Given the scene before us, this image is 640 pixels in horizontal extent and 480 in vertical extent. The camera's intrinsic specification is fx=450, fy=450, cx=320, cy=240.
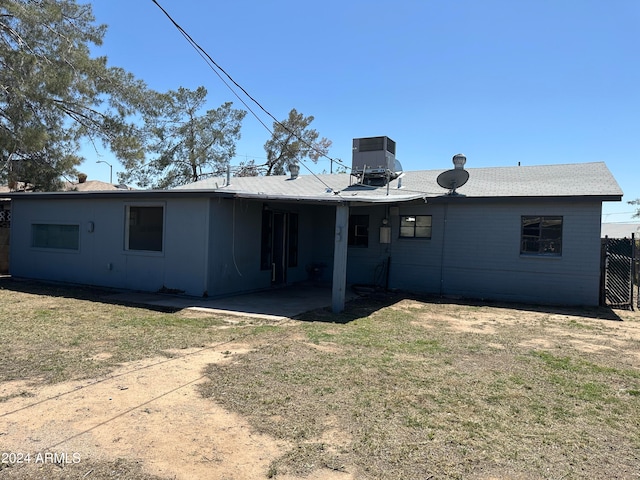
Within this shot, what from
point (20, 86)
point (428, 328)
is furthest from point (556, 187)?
point (20, 86)

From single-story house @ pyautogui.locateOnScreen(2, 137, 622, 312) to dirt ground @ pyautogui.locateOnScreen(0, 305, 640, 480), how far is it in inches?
191

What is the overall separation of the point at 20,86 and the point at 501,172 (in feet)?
46.5

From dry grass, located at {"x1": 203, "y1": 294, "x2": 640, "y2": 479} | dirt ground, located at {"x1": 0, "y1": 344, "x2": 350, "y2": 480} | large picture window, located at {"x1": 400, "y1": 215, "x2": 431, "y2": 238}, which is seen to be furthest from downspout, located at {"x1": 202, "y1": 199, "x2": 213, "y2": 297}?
large picture window, located at {"x1": 400, "y1": 215, "x2": 431, "y2": 238}

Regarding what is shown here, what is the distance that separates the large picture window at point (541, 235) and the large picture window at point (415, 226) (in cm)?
241

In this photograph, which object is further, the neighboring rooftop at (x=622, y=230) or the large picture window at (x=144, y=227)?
the neighboring rooftop at (x=622, y=230)

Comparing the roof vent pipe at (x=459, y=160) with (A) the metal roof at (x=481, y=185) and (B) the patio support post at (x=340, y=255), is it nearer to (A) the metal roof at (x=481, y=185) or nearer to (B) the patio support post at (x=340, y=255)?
(A) the metal roof at (x=481, y=185)

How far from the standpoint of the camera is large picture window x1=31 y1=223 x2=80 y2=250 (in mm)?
11828

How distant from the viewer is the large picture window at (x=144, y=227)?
34.4 ft

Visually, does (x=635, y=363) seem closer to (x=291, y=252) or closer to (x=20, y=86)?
(x=291, y=252)

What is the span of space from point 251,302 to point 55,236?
6461mm

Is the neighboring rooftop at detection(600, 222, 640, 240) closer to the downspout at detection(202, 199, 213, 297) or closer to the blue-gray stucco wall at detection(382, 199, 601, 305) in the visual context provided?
the blue-gray stucco wall at detection(382, 199, 601, 305)

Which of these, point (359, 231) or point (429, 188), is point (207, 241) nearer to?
point (359, 231)

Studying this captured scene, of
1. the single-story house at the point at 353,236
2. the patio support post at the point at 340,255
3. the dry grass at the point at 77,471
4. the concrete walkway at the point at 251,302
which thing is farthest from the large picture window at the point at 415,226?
the dry grass at the point at 77,471

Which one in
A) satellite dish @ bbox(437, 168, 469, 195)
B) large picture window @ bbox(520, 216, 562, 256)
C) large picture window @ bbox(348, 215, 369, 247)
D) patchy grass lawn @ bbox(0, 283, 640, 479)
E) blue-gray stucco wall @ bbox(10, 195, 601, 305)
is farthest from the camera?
large picture window @ bbox(348, 215, 369, 247)
